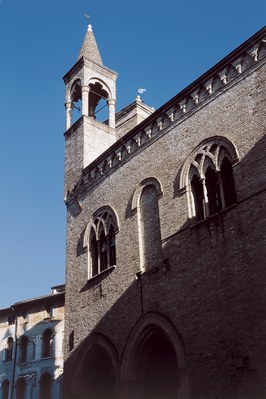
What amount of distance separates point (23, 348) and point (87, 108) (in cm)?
1798

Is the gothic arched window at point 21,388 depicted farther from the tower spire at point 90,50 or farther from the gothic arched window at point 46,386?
the tower spire at point 90,50

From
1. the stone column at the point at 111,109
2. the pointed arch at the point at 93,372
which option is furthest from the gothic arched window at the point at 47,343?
the stone column at the point at 111,109

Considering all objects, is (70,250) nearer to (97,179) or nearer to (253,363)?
(97,179)

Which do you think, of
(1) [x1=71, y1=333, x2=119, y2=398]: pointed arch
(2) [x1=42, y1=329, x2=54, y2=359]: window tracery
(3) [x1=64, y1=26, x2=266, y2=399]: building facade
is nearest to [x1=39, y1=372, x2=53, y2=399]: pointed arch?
(2) [x1=42, y1=329, x2=54, y2=359]: window tracery

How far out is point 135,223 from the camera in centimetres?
1337

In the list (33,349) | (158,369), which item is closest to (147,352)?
(158,369)

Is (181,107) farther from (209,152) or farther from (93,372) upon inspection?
(93,372)

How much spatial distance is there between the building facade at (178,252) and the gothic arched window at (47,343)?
13963 mm

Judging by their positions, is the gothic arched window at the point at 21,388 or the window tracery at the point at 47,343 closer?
the window tracery at the point at 47,343

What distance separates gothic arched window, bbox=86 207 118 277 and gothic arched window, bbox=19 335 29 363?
16.8 meters

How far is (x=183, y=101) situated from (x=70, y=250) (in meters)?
6.35

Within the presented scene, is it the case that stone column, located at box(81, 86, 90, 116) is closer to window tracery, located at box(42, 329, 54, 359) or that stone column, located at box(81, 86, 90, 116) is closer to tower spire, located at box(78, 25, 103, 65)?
tower spire, located at box(78, 25, 103, 65)

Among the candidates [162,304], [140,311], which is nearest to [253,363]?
[162,304]

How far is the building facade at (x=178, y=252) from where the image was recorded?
32.4 feet
